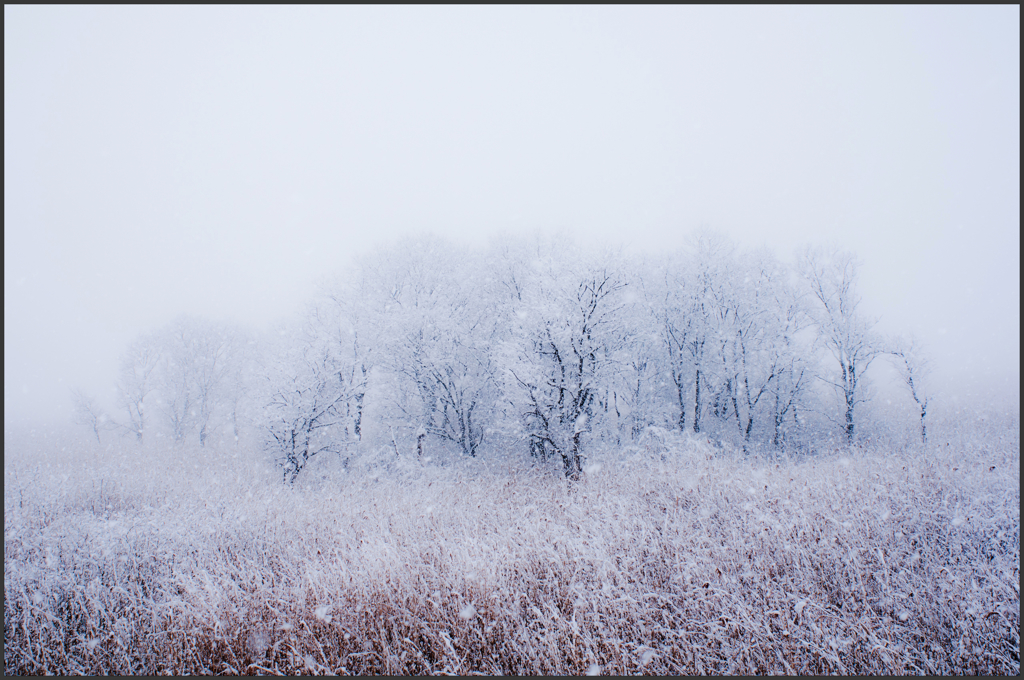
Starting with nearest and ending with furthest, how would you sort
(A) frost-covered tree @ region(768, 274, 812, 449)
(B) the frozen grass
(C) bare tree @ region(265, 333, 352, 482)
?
(B) the frozen grass < (C) bare tree @ region(265, 333, 352, 482) < (A) frost-covered tree @ region(768, 274, 812, 449)

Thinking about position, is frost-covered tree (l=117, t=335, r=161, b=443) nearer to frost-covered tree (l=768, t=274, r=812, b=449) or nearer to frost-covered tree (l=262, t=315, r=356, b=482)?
frost-covered tree (l=262, t=315, r=356, b=482)

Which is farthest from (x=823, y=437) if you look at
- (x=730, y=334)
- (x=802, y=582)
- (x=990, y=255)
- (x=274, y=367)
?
(x=990, y=255)

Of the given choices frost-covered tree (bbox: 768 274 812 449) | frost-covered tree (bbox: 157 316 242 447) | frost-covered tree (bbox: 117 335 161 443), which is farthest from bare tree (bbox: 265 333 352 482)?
frost-covered tree (bbox: 768 274 812 449)

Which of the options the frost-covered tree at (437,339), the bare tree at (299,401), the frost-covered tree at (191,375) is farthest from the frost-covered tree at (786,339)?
the frost-covered tree at (191,375)

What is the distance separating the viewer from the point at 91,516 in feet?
30.1

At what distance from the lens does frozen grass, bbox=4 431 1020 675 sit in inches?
165

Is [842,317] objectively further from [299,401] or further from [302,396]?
[299,401]

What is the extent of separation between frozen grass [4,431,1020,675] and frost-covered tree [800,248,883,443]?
1097 cm

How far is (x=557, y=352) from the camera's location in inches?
509

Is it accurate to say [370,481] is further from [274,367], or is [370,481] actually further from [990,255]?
[990,255]

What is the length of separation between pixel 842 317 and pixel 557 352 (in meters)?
16.1

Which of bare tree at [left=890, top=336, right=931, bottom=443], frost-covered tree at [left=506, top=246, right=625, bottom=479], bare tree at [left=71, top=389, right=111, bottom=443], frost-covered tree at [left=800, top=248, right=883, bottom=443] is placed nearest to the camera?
frost-covered tree at [left=506, top=246, right=625, bottom=479]

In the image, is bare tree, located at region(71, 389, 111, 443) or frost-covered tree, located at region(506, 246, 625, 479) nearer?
frost-covered tree, located at region(506, 246, 625, 479)

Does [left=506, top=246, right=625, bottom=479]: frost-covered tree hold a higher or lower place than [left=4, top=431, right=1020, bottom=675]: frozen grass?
higher
